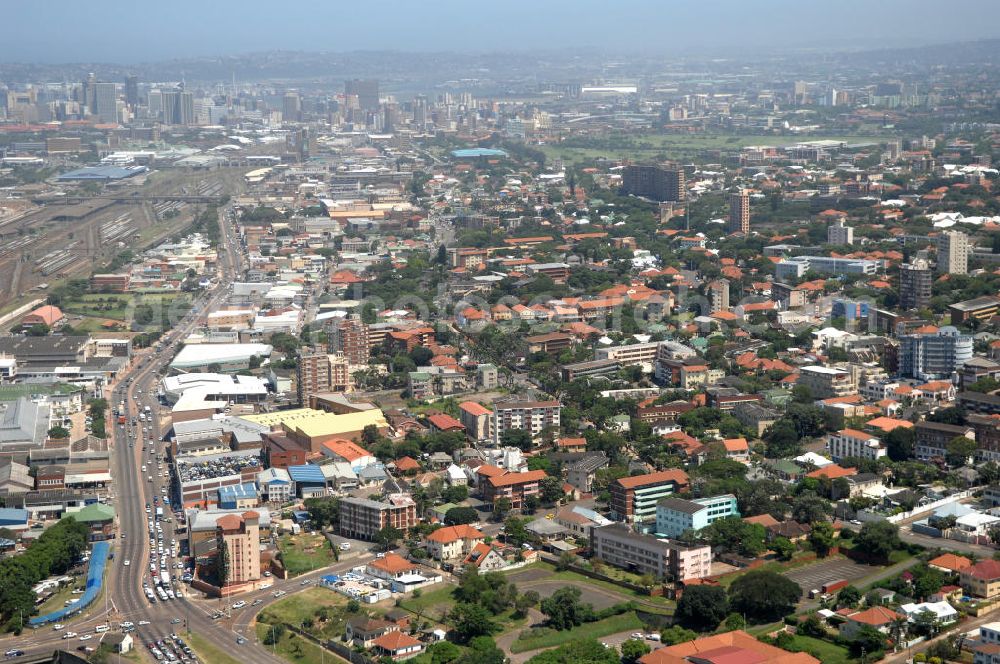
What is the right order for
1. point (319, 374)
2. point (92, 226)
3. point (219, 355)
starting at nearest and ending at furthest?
point (319, 374), point (219, 355), point (92, 226)

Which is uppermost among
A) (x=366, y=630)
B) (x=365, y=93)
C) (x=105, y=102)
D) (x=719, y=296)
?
(x=365, y=93)

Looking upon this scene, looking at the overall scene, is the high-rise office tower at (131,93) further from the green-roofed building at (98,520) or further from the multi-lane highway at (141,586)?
the green-roofed building at (98,520)

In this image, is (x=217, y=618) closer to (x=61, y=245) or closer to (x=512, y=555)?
(x=512, y=555)

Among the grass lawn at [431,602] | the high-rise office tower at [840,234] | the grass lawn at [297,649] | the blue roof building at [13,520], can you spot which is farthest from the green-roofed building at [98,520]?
the high-rise office tower at [840,234]

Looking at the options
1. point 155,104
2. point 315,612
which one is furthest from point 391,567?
point 155,104

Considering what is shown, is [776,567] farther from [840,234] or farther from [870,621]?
Result: [840,234]
